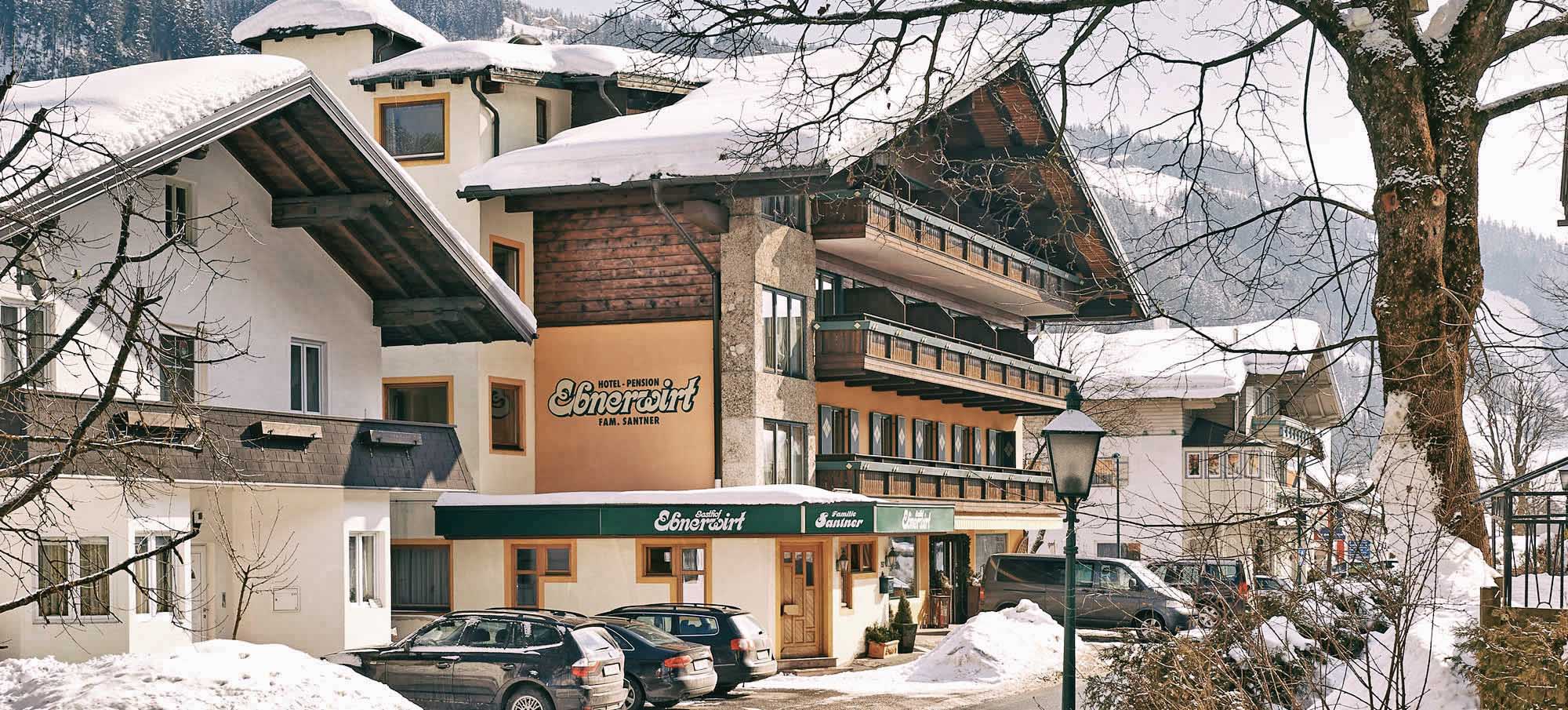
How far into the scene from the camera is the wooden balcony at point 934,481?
37.0m

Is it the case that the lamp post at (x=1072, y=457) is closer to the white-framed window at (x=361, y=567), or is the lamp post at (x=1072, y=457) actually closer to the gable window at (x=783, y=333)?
the white-framed window at (x=361, y=567)

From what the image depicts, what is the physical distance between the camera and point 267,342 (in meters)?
26.9

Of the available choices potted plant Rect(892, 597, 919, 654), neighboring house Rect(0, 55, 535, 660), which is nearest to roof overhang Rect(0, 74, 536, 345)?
neighboring house Rect(0, 55, 535, 660)

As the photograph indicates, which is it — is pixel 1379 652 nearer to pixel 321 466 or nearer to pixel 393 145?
pixel 321 466

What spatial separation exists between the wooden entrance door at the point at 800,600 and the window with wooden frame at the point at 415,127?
36.8 ft

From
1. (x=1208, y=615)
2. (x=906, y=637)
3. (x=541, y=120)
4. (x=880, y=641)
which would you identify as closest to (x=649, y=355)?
(x=541, y=120)

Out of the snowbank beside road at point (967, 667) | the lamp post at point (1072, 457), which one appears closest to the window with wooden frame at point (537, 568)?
the snowbank beside road at point (967, 667)

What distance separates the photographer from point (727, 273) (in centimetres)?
3472

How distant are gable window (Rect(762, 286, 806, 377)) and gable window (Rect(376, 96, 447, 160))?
770 centimetres

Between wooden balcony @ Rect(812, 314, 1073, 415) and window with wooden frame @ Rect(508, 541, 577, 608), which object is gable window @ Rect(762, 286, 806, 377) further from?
window with wooden frame @ Rect(508, 541, 577, 608)

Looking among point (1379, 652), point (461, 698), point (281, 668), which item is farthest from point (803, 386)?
point (1379, 652)

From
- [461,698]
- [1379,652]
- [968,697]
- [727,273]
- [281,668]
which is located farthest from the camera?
[727,273]

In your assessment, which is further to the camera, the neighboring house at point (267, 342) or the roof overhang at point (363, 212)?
the roof overhang at point (363, 212)

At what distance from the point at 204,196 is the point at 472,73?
10.4 metres
